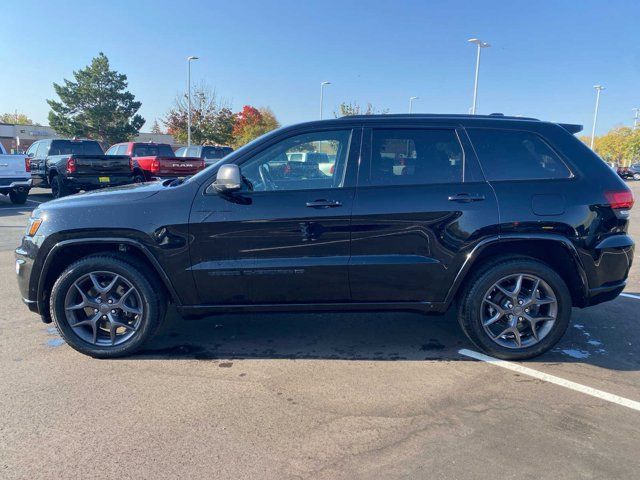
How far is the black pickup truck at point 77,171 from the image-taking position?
13.2m

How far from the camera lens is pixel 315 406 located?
3.12 m

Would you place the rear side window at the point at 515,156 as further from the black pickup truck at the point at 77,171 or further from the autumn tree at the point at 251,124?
the autumn tree at the point at 251,124

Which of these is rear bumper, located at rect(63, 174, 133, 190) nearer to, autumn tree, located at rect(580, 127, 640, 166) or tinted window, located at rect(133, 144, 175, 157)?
tinted window, located at rect(133, 144, 175, 157)

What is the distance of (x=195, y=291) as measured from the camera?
146 inches

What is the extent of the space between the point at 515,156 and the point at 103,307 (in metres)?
3.53

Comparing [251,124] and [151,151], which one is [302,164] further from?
[251,124]

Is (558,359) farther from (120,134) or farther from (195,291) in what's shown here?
(120,134)

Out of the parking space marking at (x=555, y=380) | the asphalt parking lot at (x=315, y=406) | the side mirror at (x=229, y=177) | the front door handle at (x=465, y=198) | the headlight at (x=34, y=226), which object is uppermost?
the side mirror at (x=229, y=177)

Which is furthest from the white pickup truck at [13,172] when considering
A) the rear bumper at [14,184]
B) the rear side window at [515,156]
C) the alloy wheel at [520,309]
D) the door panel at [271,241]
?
the alloy wheel at [520,309]

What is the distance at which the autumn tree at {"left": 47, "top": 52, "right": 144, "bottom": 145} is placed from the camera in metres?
50.4

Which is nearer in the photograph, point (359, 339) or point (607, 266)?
point (607, 266)

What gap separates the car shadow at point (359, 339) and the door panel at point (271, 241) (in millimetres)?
618

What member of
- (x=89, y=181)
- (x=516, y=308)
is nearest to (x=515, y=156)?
(x=516, y=308)

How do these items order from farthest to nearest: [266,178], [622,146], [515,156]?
[622,146] < [515,156] < [266,178]
